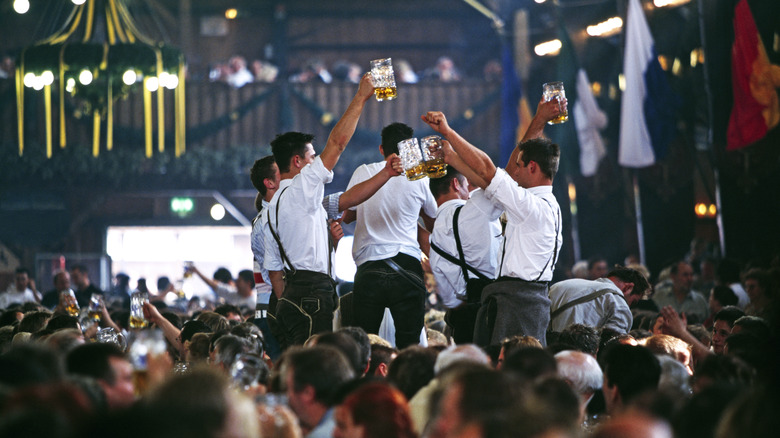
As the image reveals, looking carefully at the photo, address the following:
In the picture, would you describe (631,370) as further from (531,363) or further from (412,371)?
(412,371)

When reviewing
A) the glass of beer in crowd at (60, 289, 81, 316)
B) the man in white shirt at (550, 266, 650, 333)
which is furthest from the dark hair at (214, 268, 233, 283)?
the man in white shirt at (550, 266, 650, 333)

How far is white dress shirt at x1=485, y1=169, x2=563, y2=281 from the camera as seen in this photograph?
427cm

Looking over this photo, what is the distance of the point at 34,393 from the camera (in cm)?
200

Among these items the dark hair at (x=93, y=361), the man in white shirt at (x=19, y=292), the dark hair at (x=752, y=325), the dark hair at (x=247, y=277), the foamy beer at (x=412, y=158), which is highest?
the foamy beer at (x=412, y=158)

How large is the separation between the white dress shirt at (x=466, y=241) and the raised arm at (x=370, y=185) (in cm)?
47

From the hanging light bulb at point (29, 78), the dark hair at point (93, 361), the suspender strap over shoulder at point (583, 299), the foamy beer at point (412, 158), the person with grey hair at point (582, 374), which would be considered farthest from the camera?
the hanging light bulb at point (29, 78)

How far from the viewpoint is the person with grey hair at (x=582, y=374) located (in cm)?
352

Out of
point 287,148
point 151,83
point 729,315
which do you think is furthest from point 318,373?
point 151,83

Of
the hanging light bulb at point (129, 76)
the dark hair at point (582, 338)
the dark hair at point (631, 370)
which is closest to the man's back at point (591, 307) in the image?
the dark hair at point (582, 338)

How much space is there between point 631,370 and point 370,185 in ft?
5.05

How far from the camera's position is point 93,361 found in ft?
9.43

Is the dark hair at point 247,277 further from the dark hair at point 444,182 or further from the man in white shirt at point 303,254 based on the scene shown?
the man in white shirt at point 303,254

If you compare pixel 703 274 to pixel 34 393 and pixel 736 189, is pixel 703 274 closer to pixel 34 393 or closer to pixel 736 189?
pixel 736 189

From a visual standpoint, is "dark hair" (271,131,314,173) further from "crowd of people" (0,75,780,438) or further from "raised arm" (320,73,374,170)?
"raised arm" (320,73,374,170)
